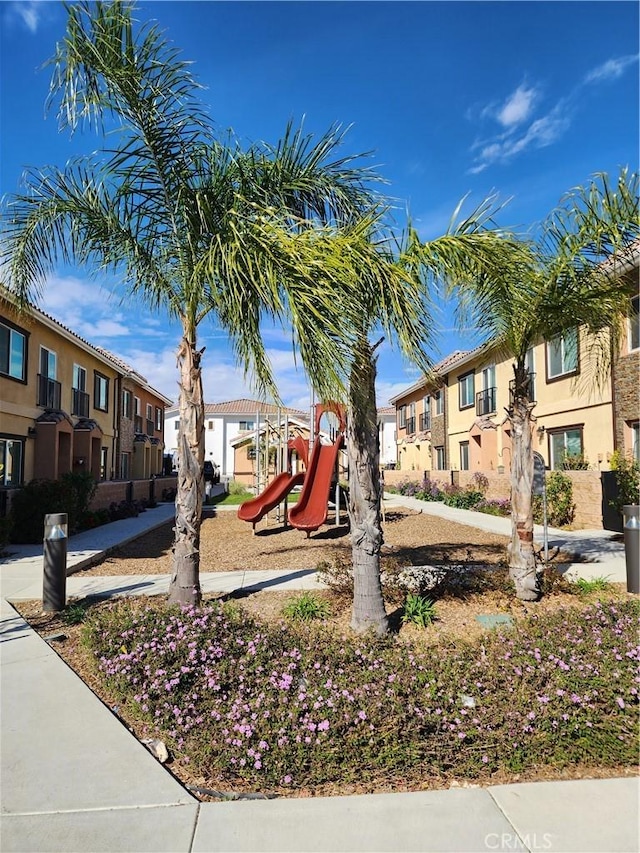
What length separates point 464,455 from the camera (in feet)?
85.7

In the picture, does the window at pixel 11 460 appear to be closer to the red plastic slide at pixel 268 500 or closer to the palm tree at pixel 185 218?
the red plastic slide at pixel 268 500

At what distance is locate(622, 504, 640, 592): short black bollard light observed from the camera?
7.19m

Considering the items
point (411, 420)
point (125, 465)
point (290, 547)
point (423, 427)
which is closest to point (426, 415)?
point (423, 427)

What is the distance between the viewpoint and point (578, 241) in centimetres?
674

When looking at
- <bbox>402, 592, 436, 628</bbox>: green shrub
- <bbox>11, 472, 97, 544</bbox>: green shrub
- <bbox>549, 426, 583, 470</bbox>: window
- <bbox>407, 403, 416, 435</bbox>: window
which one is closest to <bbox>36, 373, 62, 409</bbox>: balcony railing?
<bbox>11, 472, 97, 544</bbox>: green shrub

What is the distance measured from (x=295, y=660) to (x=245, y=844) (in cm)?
185

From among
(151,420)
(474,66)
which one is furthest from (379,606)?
(151,420)

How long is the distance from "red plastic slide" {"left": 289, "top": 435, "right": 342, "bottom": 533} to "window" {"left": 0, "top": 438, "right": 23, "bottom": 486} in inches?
275

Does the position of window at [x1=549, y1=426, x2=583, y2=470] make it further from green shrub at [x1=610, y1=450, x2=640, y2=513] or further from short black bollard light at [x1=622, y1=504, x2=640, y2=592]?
short black bollard light at [x1=622, y1=504, x2=640, y2=592]

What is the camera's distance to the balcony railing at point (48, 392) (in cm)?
1617

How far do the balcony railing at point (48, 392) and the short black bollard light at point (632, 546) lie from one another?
14.7 metres

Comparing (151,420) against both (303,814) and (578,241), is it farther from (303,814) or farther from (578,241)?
Answer: (303,814)

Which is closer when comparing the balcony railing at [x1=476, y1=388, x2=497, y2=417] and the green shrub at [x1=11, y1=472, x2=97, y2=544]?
the green shrub at [x1=11, y1=472, x2=97, y2=544]

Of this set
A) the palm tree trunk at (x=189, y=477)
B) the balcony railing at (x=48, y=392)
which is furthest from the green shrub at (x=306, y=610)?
the balcony railing at (x=48, y=392)
